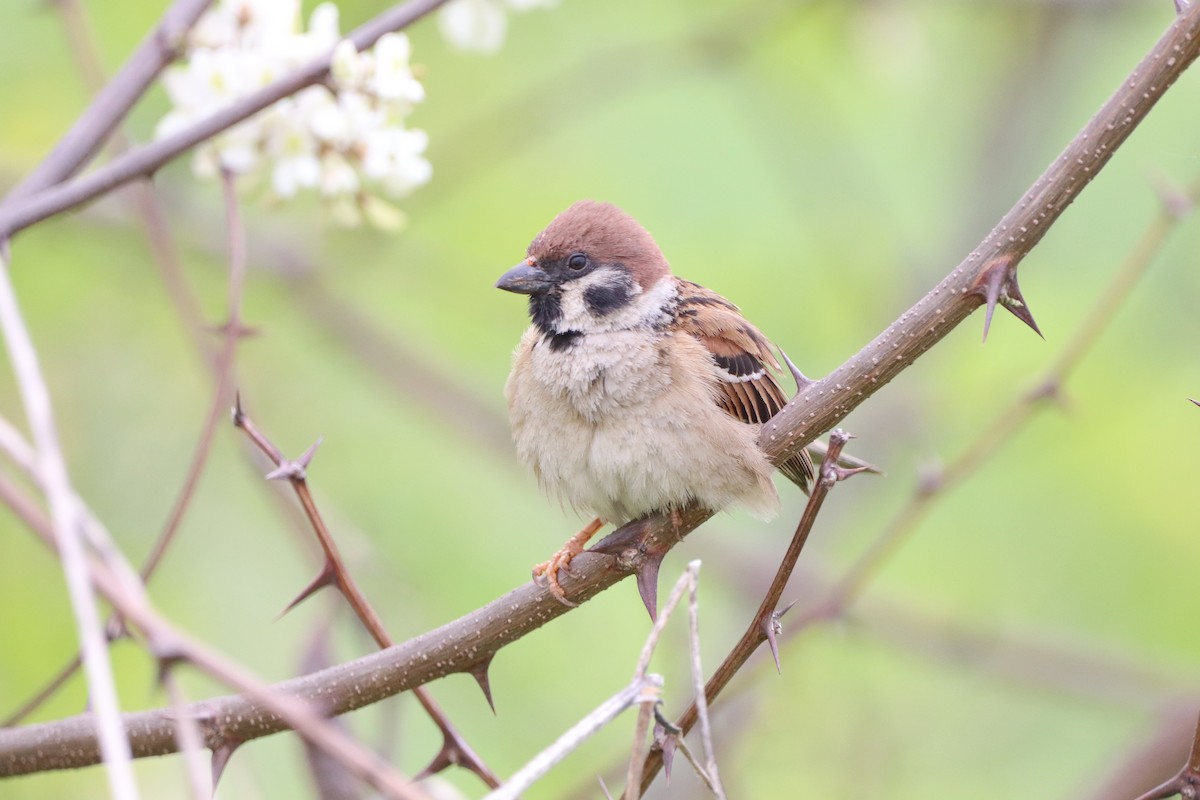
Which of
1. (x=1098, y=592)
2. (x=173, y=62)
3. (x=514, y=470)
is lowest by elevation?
(x=1098, y=592)

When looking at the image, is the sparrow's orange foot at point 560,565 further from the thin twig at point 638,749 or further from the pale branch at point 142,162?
the pale branch at point 142,162

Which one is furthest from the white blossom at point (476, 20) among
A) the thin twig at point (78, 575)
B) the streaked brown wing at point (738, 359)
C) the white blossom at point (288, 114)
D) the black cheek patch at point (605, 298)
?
the thin twig at point (78, 575)

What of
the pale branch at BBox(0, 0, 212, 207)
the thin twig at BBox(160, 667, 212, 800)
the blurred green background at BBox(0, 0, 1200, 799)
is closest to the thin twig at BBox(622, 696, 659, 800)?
the thin twig at BBox(160, 667, 212, 800)

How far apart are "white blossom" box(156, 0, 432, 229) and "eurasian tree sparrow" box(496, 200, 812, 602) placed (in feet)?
1.68

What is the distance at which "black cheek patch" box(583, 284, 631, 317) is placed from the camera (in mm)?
3629

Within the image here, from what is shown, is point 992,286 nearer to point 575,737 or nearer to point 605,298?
point 575,737

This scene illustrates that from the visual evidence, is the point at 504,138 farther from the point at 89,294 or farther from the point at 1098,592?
the point at 1098,592

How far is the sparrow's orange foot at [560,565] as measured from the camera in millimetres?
2438

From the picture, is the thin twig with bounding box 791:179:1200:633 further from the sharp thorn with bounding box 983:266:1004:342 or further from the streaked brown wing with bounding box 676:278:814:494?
the sharp thorn with bounding box 983:266:1004:342

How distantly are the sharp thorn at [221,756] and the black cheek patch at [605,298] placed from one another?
158 cm

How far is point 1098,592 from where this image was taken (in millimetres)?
6531

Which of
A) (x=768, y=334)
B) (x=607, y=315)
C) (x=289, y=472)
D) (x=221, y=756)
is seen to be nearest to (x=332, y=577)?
(x=289, y=472)

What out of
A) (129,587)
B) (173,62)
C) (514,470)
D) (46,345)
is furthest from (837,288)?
(129,587)

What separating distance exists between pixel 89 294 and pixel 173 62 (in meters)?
2.85
